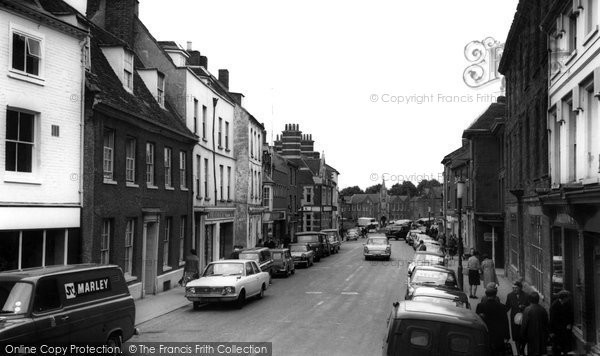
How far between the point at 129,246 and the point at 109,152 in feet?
12.4

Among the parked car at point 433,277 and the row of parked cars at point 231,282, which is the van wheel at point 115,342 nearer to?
the row of parked cars at point 231,282

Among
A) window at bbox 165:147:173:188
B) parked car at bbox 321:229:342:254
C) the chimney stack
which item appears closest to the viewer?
window at bbox 165:147:173:188

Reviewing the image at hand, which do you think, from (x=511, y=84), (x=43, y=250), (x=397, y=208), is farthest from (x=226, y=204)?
(x=397, y=208)

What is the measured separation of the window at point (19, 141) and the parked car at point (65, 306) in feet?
16.3

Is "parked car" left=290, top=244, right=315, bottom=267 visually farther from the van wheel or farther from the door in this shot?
the van wheel

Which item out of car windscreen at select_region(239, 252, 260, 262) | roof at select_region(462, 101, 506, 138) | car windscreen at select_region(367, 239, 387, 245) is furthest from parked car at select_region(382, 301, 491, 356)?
car windscreen at select_region(367, 239, 387, 245)

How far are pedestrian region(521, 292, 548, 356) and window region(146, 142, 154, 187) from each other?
16.2 m

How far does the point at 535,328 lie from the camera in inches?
450

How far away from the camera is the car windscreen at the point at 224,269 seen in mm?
20609

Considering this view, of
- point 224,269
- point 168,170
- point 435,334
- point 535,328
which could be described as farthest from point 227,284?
point 435,334

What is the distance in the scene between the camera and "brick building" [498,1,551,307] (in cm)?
1883

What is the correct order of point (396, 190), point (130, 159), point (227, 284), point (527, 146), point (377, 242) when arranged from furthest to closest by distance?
point (396, 190) < point (377, 242) < point (527, 146) < point (130, 159) < point (227, 284)

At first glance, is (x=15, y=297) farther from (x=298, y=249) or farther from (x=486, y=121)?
(x=486, y=121)

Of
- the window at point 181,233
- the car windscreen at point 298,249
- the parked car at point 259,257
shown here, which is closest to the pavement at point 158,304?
the window at point 181,233
